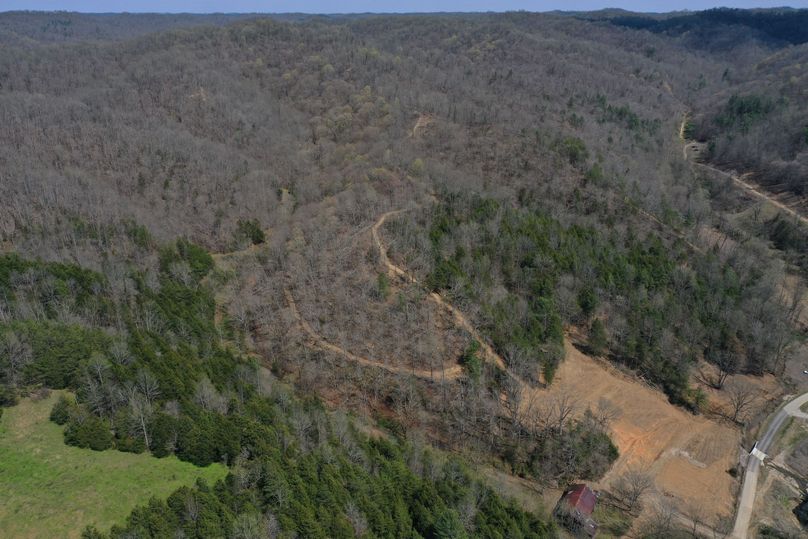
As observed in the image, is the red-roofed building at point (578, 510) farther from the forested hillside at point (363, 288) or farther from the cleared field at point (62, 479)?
the cleared field at point (62, 479)

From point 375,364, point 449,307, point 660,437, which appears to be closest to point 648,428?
point 660,437

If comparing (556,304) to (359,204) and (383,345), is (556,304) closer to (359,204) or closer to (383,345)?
(383,345)

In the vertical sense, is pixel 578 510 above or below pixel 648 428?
above

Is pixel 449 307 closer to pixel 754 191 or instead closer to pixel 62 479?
pixel 62 479

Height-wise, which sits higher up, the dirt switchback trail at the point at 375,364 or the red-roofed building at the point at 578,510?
the dirt switchback trail at the point at 375,364

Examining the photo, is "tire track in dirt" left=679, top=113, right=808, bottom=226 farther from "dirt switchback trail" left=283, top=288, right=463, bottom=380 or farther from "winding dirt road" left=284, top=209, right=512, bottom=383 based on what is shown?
"dirt switchback trail" left=283, top=288, right=463, bottom=380

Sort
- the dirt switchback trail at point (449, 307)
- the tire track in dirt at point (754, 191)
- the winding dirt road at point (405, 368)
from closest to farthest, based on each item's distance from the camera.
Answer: the winding dirt road at point (405, 368) → the dirt switchback trail at point (449, 307) → the tire track in dirt at point (754, 191)

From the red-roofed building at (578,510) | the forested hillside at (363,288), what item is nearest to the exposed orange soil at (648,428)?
the forested hillside at (363,288)
